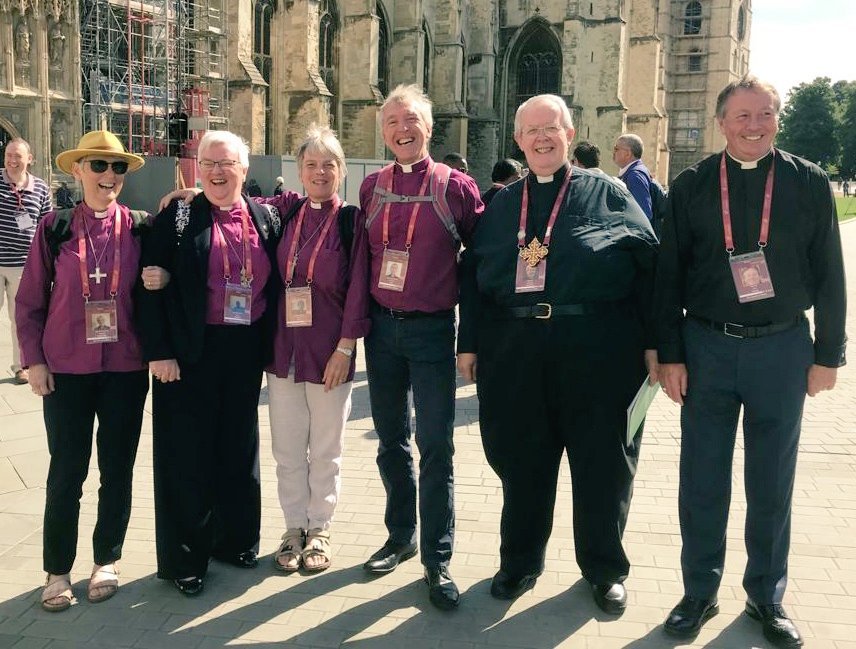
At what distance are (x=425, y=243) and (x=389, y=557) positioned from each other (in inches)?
59.6

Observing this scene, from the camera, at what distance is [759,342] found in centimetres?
334

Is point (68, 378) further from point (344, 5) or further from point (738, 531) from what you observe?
point (344, 5)

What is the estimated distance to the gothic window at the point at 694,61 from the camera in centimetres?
5688

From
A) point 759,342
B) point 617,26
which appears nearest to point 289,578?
point 759,342

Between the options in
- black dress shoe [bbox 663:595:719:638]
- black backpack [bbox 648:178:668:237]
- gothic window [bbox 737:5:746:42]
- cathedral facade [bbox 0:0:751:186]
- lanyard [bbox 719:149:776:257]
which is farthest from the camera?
gothic window [bbox 737:5:746:42]

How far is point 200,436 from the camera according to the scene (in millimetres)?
3873

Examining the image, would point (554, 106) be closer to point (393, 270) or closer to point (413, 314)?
point (393, 270)

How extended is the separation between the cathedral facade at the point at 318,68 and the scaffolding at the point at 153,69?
0.16 feet

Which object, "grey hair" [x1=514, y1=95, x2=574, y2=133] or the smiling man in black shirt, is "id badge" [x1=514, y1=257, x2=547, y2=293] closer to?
the smiling man in black shirt

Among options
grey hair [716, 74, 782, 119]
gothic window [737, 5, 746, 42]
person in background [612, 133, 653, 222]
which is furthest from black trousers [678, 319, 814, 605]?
gothic window [737, 5, 746, 42]

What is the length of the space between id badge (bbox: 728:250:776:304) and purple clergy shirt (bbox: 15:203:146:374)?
2.55m

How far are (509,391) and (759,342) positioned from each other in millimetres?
1032

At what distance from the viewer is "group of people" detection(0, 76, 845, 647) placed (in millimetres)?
3371

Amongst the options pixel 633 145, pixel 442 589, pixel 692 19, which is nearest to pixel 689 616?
pixel 442 589
